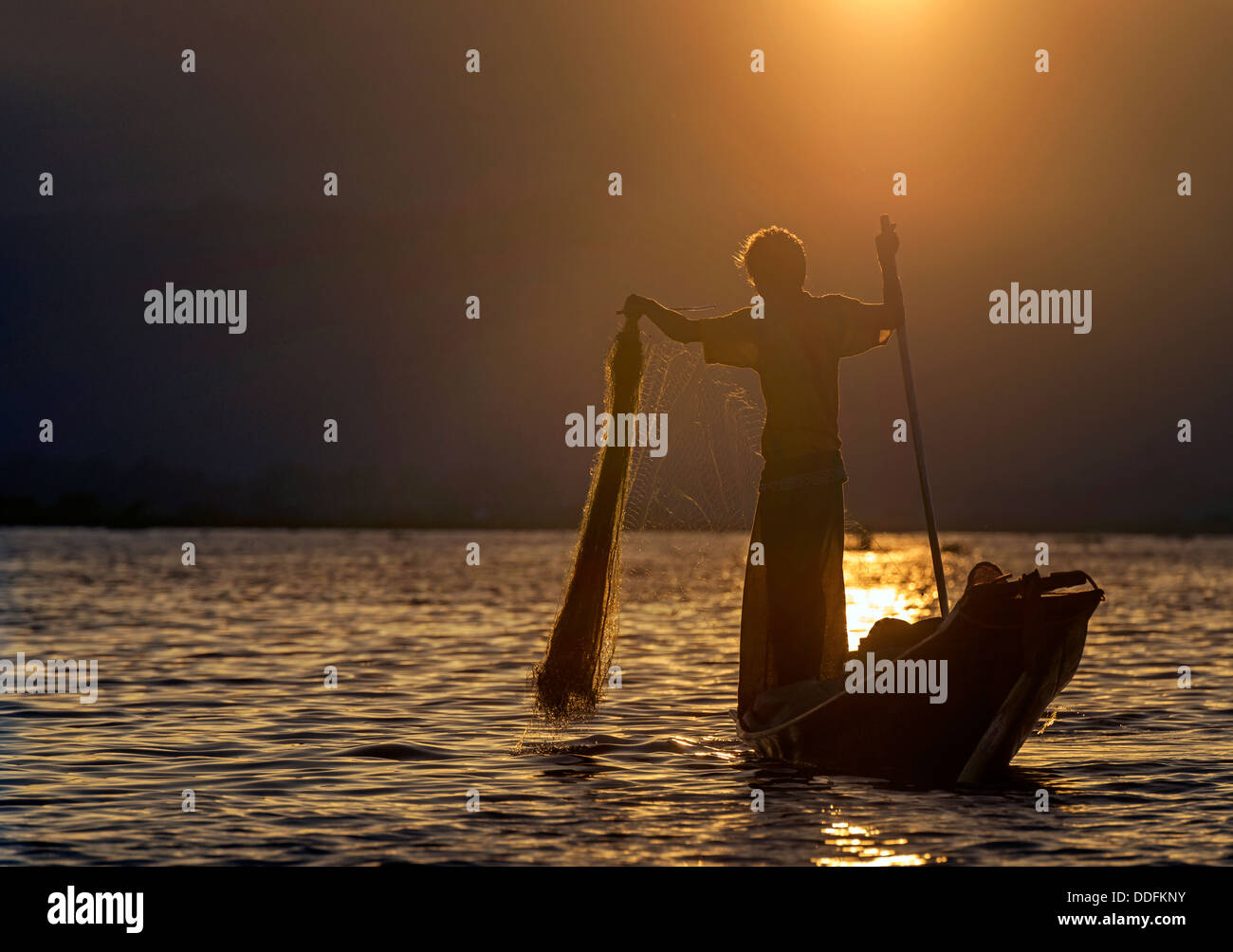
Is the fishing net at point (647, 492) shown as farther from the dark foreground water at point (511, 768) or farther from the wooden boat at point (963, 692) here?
the wooden boat at point (963, 692)

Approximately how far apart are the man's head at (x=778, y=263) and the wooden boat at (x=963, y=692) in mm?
2394

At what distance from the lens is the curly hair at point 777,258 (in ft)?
31.4

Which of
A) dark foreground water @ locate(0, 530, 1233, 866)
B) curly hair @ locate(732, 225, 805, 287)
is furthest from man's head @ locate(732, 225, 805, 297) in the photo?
dark foreground water @ locate(0, 530, 1233, 866)

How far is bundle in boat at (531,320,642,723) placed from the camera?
10133mm

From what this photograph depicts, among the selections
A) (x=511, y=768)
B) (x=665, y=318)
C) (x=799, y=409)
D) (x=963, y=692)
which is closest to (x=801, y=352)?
(x=799, y=409)

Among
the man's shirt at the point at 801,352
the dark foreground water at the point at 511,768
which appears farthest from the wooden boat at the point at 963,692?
the man's shirt at the point at 801,352

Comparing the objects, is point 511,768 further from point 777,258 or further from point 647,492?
point 777,258

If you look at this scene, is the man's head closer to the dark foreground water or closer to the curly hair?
the curly hair

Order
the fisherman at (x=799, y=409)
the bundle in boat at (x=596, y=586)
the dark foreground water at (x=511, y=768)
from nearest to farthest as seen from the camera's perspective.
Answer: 1. the dark foreground water at (x=511, y=768)
2. the fisherman at (x=799, y=409)
3. the bundle in boat at (x=596, y=586)

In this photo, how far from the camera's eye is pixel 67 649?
1992 centimetres

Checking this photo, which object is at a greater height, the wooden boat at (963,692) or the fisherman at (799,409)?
the fisherman at (799,409)

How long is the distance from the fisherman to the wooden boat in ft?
1.45

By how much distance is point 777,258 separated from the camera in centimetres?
957
